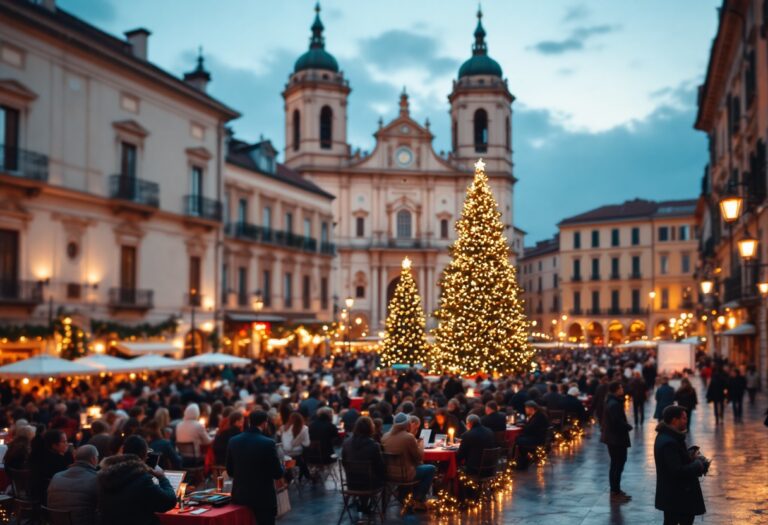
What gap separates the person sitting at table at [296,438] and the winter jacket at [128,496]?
20.8 ft

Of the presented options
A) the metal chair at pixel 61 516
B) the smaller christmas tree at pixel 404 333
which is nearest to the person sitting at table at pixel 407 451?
the metal chair at pixel 61 516

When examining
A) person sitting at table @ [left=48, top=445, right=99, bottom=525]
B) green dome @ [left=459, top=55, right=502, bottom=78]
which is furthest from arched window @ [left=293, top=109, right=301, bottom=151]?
person sitting at table @ [left=48, top=445, right=99, bottom=525]

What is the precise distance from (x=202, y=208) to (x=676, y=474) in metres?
31.2

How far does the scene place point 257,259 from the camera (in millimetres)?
47188

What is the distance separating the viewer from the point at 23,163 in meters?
27.0

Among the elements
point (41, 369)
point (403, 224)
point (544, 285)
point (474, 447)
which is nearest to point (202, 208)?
point (41, 369)

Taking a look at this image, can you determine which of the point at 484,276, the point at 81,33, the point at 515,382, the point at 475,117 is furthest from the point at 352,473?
the point at 475,117

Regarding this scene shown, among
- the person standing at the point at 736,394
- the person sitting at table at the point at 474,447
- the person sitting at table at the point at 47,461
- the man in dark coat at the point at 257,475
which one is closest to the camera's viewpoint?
the man in dark coat at the point at 257,475

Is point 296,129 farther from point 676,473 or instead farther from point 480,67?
Result: point 676,473

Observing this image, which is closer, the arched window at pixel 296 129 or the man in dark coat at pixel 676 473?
the man in dark coat at pixel 676 473

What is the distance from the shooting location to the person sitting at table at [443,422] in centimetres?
1398

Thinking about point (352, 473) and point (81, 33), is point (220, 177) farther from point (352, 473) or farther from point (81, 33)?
point (352, 473)

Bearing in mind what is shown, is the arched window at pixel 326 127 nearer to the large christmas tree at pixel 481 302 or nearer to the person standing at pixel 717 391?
the large christmas tree at pixel 481 302

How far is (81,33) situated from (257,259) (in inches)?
779
